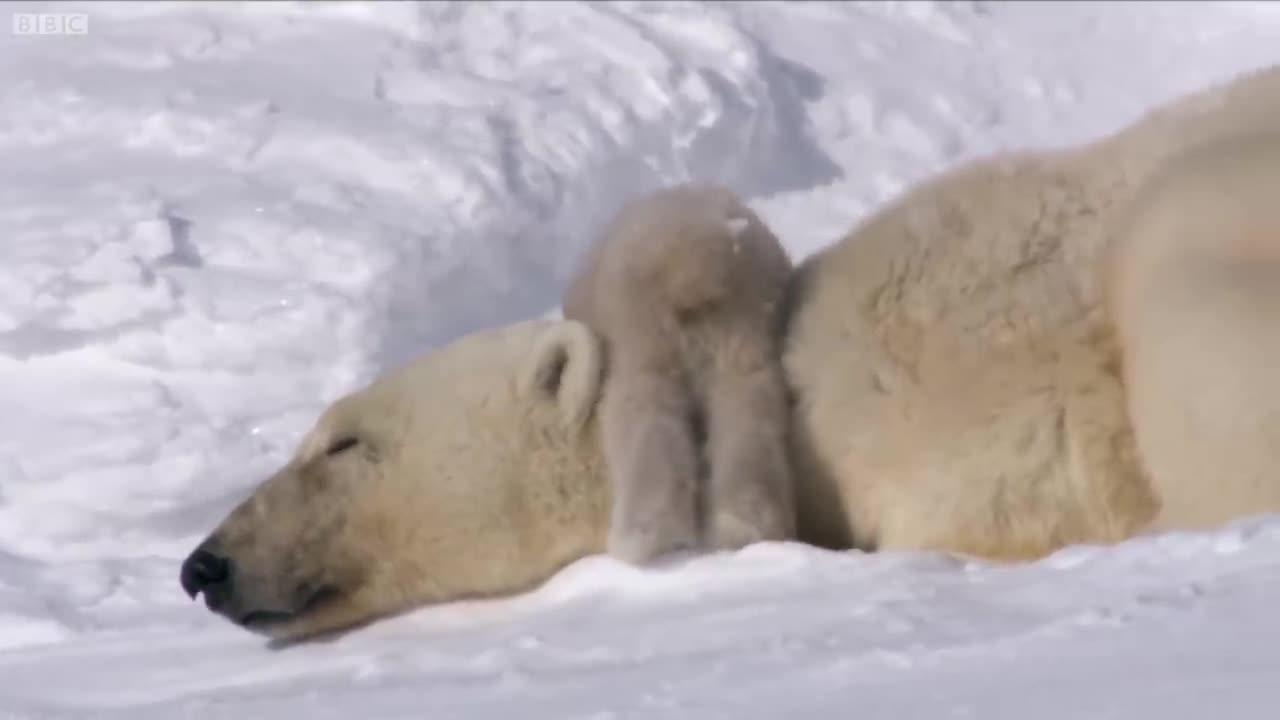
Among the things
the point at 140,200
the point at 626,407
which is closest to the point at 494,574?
the point at 626,407

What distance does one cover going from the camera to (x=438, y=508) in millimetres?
3258

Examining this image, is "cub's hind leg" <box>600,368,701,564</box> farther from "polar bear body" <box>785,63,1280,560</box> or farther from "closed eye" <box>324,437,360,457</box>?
"closed eye" <box>324,437,360,457</box>

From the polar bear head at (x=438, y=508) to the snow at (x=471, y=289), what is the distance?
0.09 metres

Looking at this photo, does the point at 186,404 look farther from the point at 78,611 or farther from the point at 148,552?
the point at 78,611

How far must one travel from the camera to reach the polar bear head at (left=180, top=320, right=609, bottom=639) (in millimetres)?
3193

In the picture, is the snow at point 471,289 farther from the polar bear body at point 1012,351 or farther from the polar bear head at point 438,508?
the polar bear body at point 1012,351

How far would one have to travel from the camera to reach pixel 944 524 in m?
3.02

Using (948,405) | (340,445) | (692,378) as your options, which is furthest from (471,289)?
(948,405)

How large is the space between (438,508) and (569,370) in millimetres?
337

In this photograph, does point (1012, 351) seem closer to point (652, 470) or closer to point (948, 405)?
point (948, 405)

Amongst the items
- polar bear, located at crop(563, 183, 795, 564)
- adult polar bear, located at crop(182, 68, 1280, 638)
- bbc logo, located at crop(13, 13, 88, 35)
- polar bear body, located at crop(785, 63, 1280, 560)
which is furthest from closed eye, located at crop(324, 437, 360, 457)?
bbc logo, located at crop(13, 13, 88, 35)

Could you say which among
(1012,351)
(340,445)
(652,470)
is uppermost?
(1012,351)

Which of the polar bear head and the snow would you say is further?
the polar bear head

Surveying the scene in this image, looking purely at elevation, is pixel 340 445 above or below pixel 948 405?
below
